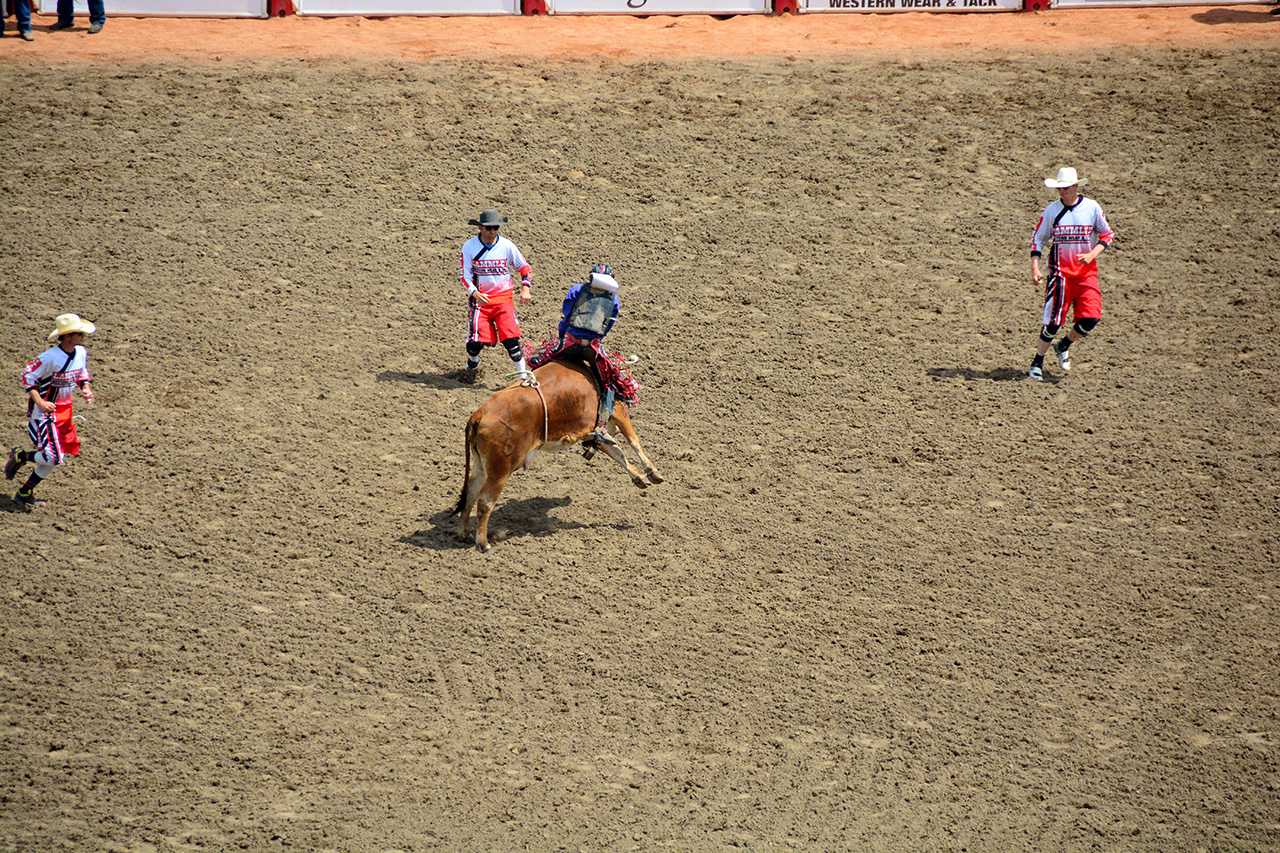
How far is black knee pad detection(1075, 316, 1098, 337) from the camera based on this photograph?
11.1 m

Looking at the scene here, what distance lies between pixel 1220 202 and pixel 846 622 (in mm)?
9529

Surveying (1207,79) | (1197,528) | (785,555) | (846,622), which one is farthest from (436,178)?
(1207,79)

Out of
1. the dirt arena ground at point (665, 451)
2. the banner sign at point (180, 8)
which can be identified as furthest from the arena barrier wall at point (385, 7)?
the banner sign at point (180, 8)

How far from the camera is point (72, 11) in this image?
1692cm

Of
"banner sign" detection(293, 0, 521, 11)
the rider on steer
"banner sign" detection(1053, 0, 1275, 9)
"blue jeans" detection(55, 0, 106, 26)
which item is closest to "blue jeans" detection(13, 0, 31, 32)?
"blue jeans" detection(55, 0, 106, 26)

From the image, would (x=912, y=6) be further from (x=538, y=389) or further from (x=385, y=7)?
(x=538, y=389)

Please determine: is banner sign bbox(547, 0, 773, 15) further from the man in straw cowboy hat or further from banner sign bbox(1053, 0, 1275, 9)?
the man in straw cowboy hat

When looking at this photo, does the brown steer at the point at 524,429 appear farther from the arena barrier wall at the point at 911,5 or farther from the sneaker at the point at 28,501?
the arena barrier wall at the point at 911,5

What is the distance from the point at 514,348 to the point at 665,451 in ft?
6.67

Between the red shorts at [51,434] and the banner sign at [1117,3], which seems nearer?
the red shorts at [51,434]

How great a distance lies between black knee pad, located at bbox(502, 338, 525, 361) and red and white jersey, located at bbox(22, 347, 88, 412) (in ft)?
13.0

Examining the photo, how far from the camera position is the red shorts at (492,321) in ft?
35.5

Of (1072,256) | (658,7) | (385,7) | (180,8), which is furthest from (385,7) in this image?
(1072,256)

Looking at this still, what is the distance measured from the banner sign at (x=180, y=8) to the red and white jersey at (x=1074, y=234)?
44.6 ft
